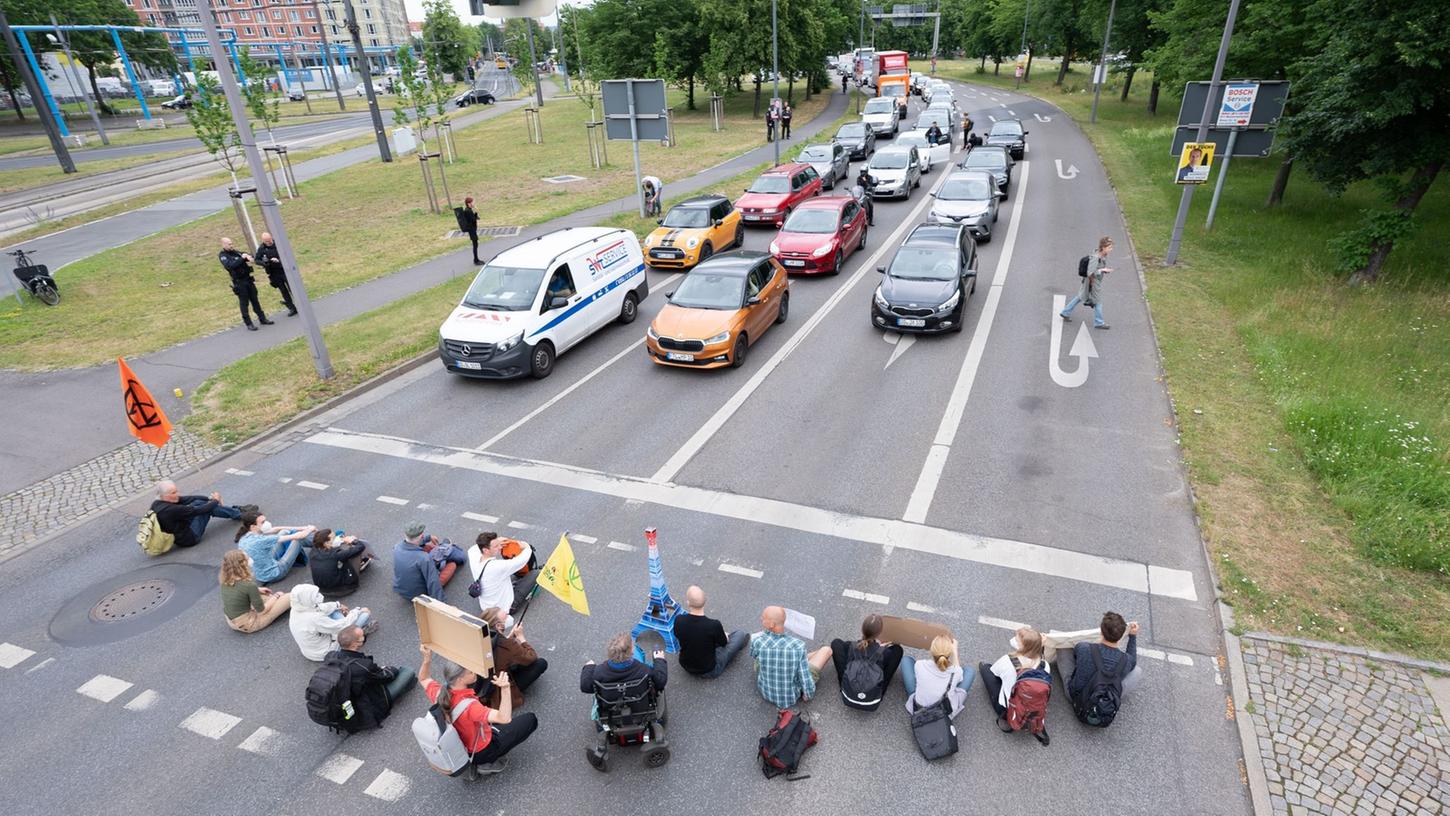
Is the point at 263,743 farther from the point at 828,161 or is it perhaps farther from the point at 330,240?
the point at 828,161

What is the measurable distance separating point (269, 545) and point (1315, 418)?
13454mm

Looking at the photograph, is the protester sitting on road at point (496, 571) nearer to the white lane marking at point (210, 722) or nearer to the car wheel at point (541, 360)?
the white lane marking at point (210, 722)

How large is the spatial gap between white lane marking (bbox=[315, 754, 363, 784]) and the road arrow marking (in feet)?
36.3

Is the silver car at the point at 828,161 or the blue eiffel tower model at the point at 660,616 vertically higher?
the silver car at the point at 828,161

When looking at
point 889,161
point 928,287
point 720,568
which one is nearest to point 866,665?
point 720,568

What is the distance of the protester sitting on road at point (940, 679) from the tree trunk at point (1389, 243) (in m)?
15.8

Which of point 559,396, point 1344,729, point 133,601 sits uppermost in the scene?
point 1344,729

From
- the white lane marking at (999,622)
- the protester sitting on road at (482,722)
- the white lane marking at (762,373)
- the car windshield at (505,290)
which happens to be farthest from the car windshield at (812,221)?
the protester sitting on road at (482,722)

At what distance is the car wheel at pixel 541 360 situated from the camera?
12.9 m

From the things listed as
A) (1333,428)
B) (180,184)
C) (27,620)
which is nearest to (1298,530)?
(1333,428)

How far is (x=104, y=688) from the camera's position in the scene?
6.57 meters

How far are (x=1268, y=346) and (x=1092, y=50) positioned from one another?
56.6 m

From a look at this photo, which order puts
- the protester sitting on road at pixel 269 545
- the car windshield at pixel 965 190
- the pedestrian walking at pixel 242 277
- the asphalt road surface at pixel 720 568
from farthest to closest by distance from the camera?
the car windshield at pixel 965 190 < the pedestrian walking at pixel 242 277 < the protester sitting on road at pixel 269 545 < the asphalt road surface at pixel 720 568

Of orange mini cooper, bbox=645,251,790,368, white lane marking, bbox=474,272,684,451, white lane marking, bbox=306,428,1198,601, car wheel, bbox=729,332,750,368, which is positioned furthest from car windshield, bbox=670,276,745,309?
white lane marking, bbox=306,428,1198,601
